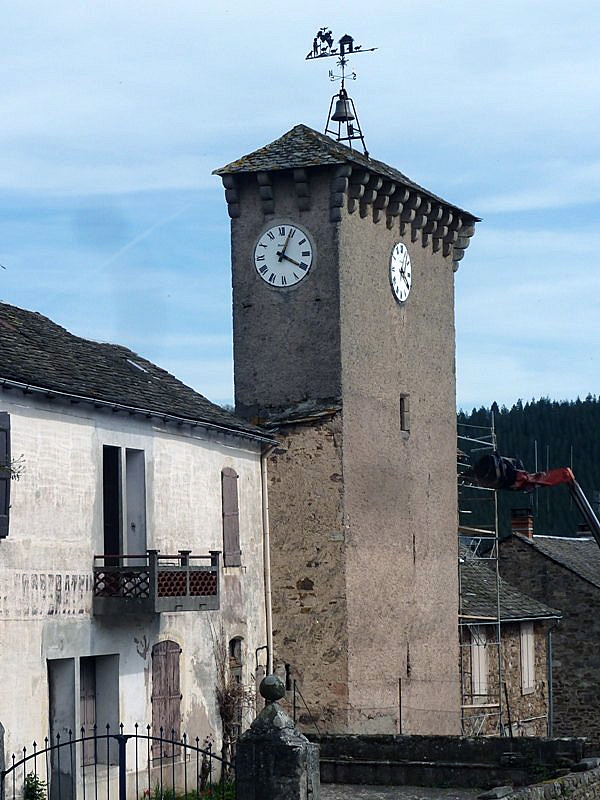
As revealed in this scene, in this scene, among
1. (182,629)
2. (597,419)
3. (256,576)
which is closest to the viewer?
(182,629)

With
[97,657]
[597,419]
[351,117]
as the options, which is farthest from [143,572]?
[597,419]

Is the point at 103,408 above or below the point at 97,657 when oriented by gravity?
above

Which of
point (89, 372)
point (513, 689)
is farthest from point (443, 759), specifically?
point (513, 689)

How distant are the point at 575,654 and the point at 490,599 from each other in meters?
6.70

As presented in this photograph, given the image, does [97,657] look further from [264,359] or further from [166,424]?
[264,359]

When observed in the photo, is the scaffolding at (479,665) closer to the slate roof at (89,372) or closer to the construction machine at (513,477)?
the construction machine at (513,477)

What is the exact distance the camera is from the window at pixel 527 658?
3662 cm

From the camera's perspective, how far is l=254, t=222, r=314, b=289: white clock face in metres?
26.6

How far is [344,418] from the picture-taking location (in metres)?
25.9

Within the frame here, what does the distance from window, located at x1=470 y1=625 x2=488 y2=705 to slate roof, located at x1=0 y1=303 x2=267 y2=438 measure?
10881mm

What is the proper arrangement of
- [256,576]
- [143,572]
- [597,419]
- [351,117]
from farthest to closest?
1. [597,419]
2. [351,117]
3. [256,576]
4. [143,572]

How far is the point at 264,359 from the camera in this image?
26.8m

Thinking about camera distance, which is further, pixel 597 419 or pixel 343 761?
pixel 597 419

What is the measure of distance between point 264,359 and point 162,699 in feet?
23.3
